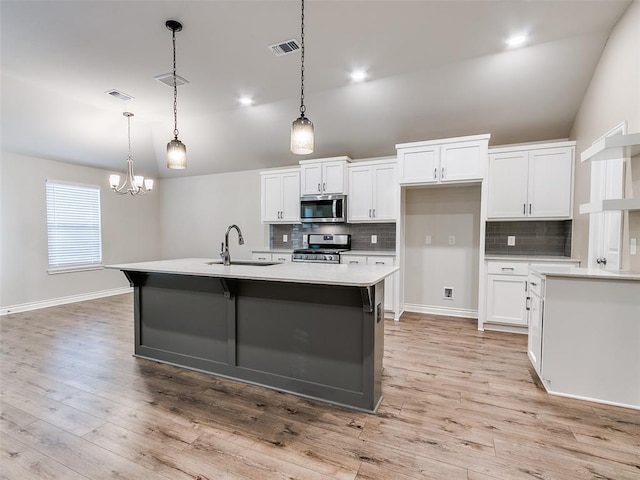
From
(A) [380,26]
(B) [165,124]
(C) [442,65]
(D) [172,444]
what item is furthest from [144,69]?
(D) [172,444]

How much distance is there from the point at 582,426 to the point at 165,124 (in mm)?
A: 6515

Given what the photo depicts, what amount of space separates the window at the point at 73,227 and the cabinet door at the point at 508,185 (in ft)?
22.5

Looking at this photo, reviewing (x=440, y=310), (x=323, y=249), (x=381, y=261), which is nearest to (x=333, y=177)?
(x=323, y=249)

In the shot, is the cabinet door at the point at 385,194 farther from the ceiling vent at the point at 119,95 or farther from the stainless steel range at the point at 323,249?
the ceiling vent at the point at 119,95

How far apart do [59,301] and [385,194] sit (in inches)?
229

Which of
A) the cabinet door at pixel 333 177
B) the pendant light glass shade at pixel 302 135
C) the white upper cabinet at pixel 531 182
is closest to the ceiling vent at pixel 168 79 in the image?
the cabinet door at pixel 333 177

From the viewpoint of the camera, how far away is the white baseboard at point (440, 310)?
454 centimetres

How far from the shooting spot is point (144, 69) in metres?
3.55

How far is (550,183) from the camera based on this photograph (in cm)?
382

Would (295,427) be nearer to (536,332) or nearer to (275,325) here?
(275,325)

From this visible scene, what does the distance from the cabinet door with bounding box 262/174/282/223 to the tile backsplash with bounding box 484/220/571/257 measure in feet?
11.1

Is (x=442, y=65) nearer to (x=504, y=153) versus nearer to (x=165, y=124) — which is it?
(x=504, y=153)

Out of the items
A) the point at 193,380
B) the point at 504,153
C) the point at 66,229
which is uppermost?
the point at 504,153

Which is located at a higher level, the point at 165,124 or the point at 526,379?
the point at 165,124
